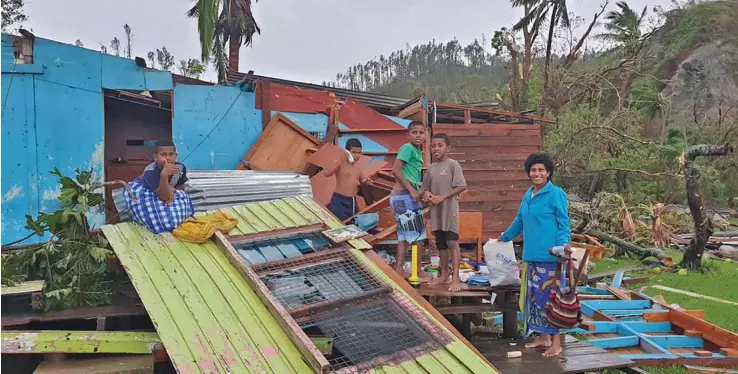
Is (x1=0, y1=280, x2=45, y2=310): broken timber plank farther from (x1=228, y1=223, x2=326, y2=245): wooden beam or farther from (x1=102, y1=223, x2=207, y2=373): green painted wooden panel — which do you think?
(x1=228, y1=223, x2=326, y2=245): wooden beam

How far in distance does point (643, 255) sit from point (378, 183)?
6700mm

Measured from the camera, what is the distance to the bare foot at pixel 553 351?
4242mm

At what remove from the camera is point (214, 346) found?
3307 millimetres

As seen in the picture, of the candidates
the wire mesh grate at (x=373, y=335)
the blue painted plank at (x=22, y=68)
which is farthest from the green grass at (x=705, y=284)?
the blue painted plank at (x=22, y=68)

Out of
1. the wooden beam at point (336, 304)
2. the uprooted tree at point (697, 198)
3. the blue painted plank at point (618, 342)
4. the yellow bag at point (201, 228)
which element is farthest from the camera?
the uprooted tree at point (697, 198)

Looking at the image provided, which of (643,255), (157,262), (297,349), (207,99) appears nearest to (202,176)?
(207,99)

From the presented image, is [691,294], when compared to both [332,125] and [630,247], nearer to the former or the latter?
[630,247]

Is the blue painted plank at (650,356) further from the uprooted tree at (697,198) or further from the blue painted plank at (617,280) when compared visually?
the uprooted tree at (697,198)

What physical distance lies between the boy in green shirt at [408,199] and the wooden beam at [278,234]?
0.81 meters

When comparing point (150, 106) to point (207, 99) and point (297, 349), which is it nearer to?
point (207, 99)

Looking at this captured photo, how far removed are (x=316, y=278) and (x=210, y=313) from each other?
36.4 inches

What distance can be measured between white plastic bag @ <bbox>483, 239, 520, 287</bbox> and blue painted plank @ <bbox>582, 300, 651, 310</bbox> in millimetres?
2655

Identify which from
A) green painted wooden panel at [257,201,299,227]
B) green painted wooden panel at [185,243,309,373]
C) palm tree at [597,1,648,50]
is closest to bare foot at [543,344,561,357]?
green painted wooden panel at [185,243,309,373]

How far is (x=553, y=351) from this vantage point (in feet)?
14.0
